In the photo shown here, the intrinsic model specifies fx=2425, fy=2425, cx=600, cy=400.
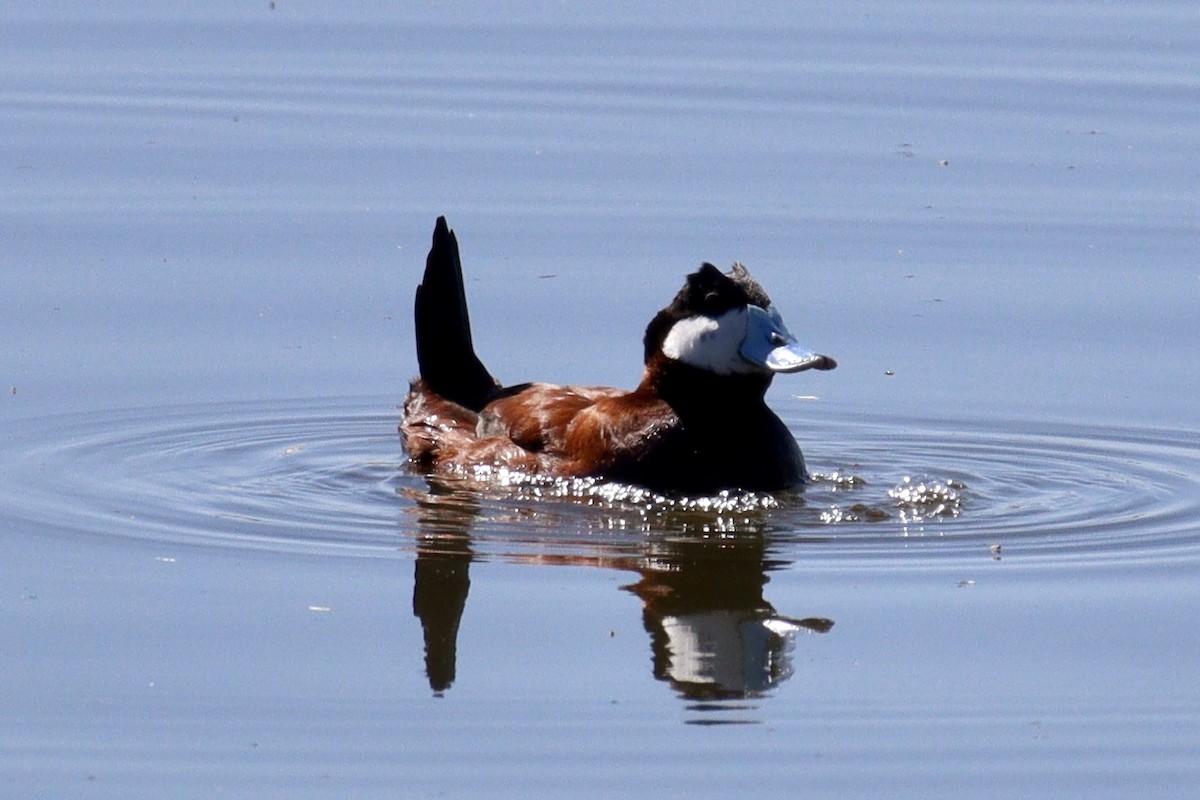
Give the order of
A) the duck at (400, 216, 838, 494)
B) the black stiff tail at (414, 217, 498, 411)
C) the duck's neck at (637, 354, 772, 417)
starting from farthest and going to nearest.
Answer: the black stiff tail at (414, 217, 498, 411) < the duck's neck at (637, 354, 772, 417) < the duck at (400, 216, 838, 494)

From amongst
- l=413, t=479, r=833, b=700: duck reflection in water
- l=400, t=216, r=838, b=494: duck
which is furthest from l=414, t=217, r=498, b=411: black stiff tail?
l=413, t=479, r=833, b=700: duck reflection in water

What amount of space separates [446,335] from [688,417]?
57.0 inches

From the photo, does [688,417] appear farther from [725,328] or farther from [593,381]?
[593,381]

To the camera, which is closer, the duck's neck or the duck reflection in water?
the duck reflection in water

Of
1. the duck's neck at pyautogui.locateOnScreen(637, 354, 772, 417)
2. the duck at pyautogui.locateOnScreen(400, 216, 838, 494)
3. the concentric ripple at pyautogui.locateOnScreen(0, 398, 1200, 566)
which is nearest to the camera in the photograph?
the concentric ripple at pyautogui.locateOnScreen(0, 398, 1200, 566)

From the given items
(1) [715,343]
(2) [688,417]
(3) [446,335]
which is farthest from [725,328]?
(3) [446,335]

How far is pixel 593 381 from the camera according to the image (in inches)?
401

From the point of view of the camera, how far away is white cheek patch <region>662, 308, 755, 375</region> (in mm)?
8656

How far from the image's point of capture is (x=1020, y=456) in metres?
9.25

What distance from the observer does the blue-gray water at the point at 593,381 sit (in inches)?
239

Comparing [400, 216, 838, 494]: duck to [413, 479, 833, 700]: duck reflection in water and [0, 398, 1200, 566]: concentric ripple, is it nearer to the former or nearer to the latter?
[0, 398, 1200, 566]: concentric ripple

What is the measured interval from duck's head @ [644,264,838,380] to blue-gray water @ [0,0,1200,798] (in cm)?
53

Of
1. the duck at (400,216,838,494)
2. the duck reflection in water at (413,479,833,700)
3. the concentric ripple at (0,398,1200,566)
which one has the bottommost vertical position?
the duck reflection in water at (413,479,833,700)

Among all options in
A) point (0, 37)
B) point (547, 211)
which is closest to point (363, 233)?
point (547, 211)
